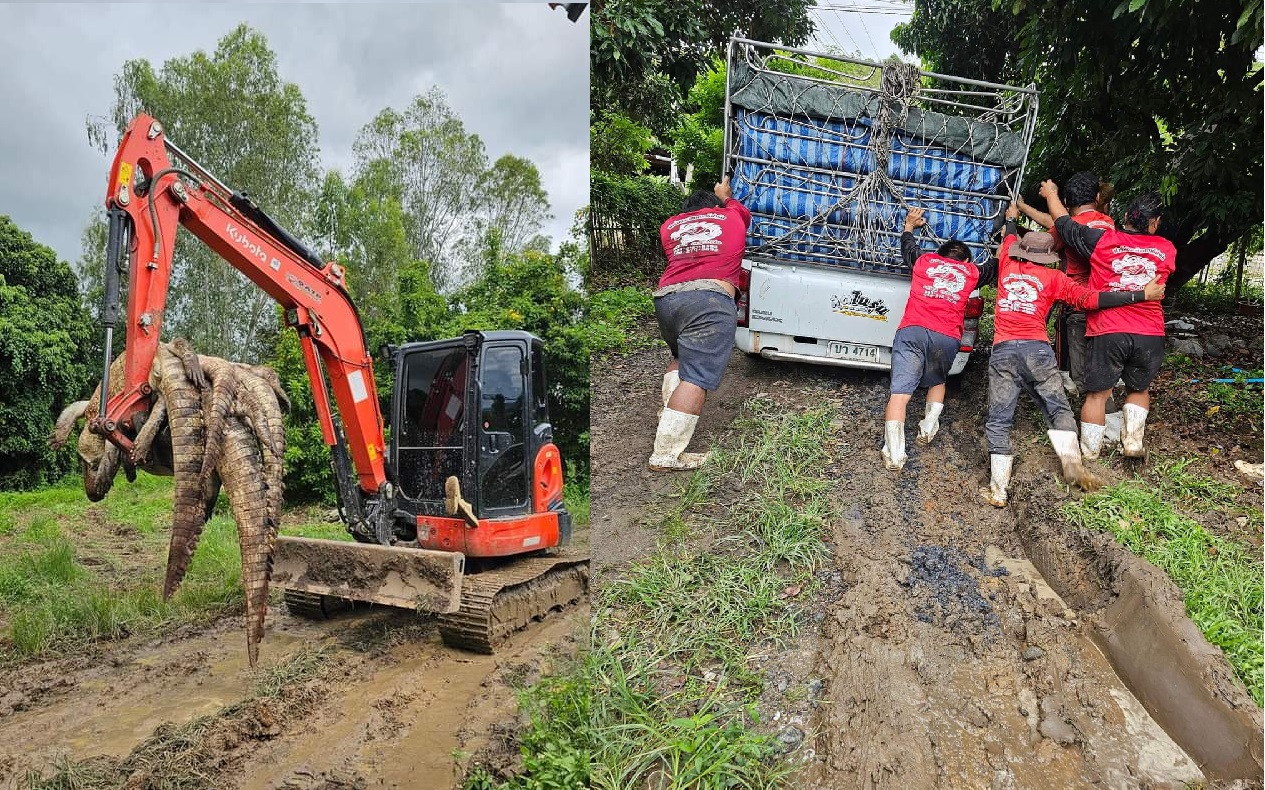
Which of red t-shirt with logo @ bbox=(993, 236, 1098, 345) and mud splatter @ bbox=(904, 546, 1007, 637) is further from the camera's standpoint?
red t-shirt with logo @ bbox=(993, 236, 1098, 345)

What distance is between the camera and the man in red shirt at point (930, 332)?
400 centimetres

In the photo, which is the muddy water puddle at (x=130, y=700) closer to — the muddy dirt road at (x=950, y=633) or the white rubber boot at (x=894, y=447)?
the muddy dirt road at (x=950, y=633)

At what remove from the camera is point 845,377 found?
4340mm

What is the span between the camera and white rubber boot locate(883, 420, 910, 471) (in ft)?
12.8

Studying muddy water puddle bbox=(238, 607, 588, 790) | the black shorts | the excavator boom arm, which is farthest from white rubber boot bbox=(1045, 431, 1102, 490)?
the excavator boom arm

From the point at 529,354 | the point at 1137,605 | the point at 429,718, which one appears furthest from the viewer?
the point at 529,354

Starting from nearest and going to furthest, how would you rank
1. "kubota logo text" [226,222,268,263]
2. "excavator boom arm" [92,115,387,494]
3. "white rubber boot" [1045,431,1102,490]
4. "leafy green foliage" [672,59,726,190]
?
1. "excavator boom arm" [92,115,387,494]
2. "kubota logo text" [226,222,268,263]
3. "white rubber boot" [1045,431,1102,490]
4. "leafy green foliage" [672,59,726,190]

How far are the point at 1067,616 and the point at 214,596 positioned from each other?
4.03 meters

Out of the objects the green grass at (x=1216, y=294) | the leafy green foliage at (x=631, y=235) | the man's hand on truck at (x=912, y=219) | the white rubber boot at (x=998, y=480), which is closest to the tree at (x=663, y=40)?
the leafy green foliage at (x=631, y=235)

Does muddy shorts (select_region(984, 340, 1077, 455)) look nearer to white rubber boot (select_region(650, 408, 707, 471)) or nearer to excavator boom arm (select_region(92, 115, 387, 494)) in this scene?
white rubber boot (select_region(650, 408, 707, 471))

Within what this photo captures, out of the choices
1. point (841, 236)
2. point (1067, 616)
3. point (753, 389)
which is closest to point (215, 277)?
point (753, 389)

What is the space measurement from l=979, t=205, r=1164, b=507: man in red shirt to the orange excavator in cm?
224

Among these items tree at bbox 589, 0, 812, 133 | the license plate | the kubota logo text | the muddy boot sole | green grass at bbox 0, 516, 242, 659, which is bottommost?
green grass at bbox 0, 516, 242, 659

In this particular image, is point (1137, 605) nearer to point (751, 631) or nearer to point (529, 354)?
point (751, 631)
